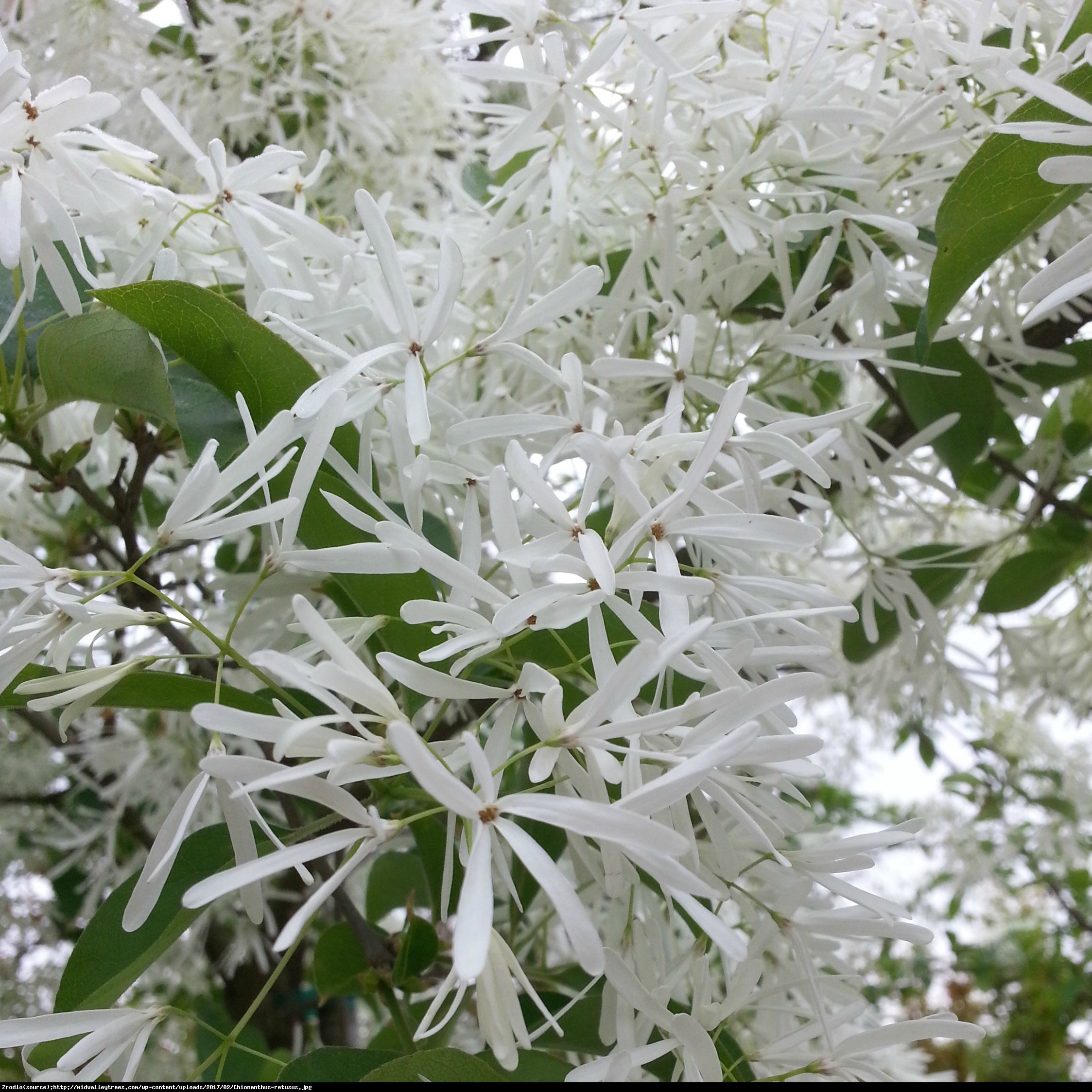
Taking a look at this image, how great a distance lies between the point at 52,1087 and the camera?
302 mm

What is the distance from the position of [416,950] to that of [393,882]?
0.66 feet

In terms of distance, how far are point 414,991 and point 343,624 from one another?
0.68ft

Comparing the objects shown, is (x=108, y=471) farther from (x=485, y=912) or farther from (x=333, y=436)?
(x=485, y=912)

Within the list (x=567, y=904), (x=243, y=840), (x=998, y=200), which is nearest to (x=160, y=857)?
(x=243, y=840)

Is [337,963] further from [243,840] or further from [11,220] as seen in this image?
[11,220]

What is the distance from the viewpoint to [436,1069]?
32 cm

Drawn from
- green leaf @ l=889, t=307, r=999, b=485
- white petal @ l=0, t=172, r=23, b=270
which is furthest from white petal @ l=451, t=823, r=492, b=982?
green leaf @ l=889, t=307, r=999, b=485

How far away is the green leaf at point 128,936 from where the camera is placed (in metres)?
0.32

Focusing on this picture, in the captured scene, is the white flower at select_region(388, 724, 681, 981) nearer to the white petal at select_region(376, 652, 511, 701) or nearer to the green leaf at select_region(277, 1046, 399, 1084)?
the white petal at select_region(376, 652, 511, 701)

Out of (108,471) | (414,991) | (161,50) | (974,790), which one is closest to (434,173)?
(161,50)

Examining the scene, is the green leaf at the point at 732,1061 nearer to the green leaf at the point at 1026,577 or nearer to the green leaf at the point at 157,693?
the green leaf at the point at 157,693

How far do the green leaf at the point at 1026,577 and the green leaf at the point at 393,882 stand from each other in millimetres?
418

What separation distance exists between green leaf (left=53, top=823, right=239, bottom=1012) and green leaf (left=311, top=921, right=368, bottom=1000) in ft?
0.55

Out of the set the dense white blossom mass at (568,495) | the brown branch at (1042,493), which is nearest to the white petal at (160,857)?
the dense white blossom mass at (568,495)
